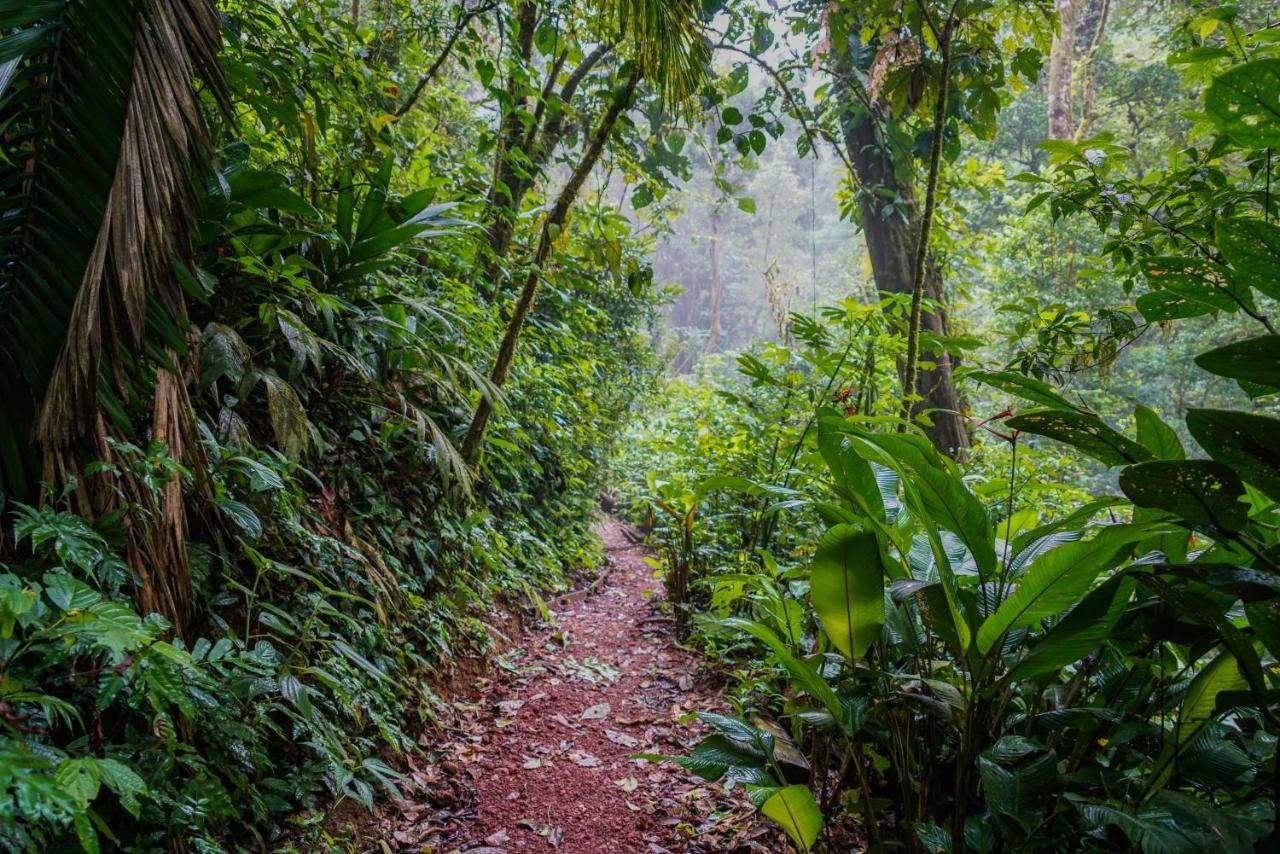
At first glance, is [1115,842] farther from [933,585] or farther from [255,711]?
[255,711]

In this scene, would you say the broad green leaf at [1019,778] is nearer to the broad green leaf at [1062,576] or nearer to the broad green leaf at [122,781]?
the broad green leaf at [1062,576]

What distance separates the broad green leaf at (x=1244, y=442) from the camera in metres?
0.99

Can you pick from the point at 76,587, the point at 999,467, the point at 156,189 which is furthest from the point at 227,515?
the point at 999,467

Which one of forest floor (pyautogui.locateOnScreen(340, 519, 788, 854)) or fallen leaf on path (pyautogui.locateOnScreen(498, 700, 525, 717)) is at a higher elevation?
forest floor (pyautogui.locateOnScreen(340, 519, 788, 854))

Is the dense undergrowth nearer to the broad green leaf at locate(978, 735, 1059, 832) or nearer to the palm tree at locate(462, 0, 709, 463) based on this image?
the palm tree at locate(462, 0, 709, 463)

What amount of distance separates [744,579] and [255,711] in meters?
1.40

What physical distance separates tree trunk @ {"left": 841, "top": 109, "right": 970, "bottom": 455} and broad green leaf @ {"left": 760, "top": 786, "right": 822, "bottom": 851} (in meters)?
4.12

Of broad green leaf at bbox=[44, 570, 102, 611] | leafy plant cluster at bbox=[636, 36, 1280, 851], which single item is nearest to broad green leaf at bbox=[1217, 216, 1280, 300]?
leafy plant cluster at bbox=[636, 36, 1280, 851]

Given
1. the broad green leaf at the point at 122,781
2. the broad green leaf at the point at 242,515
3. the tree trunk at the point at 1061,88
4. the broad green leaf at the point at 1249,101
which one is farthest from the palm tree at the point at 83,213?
the tree trunk at the point at 1061,88

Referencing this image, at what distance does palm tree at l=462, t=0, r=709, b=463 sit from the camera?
9.02 ft

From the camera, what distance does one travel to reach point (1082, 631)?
1201mm

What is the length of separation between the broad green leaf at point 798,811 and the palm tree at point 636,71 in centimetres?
240

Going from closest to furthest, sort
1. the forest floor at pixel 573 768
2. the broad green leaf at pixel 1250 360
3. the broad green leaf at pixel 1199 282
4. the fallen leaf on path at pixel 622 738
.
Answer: the broad green leaf at pixel 1250 360 < the broad green leaf at pixel 1199 282 < the forest floor at pixel 573 768 < the fallen leaf on path at pixel 622 738

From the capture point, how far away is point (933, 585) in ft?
4.44
